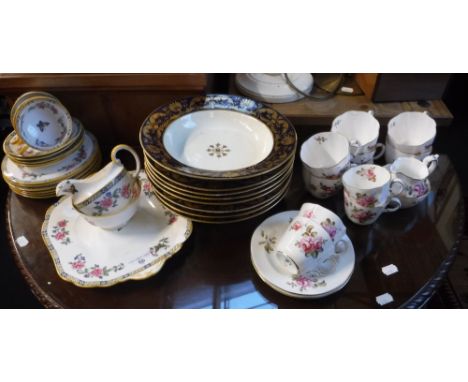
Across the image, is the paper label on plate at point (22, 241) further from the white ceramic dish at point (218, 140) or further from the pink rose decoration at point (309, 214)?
the pink rose decoration at point (309, 214)

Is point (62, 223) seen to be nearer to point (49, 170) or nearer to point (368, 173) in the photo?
point (49, 170)

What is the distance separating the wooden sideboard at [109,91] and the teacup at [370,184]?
1.16 ft

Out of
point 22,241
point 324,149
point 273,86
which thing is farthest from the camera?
point 273,86

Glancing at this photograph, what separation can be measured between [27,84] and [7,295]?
0.57m

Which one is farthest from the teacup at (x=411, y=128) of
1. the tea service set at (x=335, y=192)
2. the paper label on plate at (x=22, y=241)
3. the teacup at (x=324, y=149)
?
the paper label on plate at (x=22, y=241)

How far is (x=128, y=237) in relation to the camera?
663 mm

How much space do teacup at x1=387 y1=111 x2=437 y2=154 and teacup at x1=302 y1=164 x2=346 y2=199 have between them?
17cm

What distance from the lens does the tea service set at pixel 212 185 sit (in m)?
0.58

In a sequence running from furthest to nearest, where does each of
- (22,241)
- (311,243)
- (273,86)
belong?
1. (273,86)
2. (22,241)
3. (311,243)

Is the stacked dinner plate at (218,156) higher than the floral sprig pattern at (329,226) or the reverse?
higher

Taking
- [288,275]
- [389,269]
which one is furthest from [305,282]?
[389,269]

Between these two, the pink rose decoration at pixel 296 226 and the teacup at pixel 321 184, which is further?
the teacup at pixel 321 184

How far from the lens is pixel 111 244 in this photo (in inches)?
25.6

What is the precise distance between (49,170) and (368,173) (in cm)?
61
